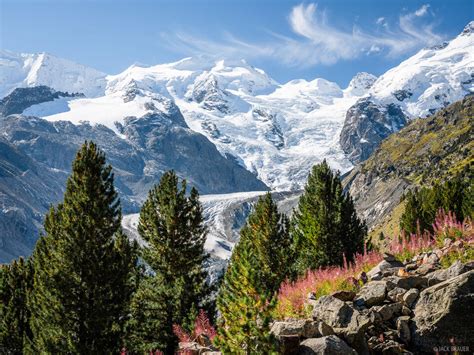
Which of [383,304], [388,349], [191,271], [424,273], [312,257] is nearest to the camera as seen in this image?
[388,349]

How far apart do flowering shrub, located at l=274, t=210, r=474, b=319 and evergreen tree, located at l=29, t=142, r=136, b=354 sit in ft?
40.6

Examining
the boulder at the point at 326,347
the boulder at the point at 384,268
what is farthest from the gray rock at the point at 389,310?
the boulder at the point at 384,268

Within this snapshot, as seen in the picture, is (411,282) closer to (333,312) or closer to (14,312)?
(333,312)

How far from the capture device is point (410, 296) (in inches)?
590

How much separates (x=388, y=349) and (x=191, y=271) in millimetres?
22982

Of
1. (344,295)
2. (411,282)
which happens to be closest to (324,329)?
(344,295)

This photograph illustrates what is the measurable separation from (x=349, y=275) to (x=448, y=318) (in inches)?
204

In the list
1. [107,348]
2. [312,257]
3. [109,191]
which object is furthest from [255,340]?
[312,257]

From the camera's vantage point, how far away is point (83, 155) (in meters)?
29.2

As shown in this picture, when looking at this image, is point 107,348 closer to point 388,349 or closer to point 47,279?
point 47,279

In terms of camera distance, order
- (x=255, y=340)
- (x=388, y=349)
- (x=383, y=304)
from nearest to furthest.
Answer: (x=255, y=340) → (x=388, y=349) → (x=383, y=304)

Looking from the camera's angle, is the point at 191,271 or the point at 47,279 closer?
the point at 47,279

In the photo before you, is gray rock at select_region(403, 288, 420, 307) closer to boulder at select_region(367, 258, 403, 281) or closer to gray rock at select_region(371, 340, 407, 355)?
gray rock at select_region(371, 340, 407, 355)

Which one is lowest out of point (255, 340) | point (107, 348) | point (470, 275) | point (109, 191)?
point (107, 348)
